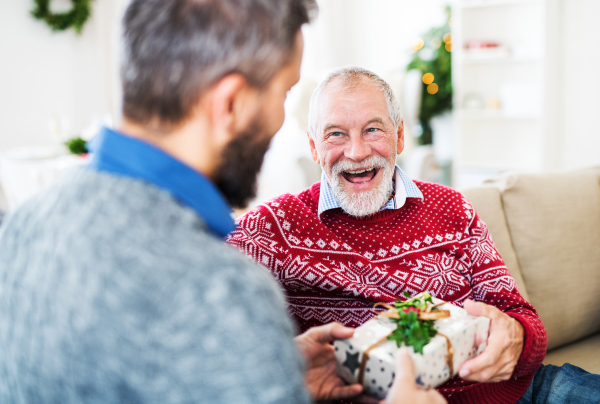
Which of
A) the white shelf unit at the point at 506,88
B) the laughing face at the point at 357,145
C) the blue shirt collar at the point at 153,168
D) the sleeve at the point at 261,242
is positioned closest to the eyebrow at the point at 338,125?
the laughing face at the point at 357,145

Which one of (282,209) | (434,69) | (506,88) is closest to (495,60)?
(506,88)

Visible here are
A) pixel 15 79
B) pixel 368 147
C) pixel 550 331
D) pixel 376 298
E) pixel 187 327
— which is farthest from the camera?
pixel 15 79

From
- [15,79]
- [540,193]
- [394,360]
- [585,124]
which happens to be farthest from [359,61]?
[394,360]

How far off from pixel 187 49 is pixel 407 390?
56 cm

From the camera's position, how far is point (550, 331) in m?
1.64

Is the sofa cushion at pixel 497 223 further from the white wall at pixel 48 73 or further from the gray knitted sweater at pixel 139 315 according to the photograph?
the white wall at pixel 48 73

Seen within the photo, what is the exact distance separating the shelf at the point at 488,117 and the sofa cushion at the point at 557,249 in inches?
100

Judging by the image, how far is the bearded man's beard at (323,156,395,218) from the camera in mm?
1352

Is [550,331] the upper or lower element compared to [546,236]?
lower

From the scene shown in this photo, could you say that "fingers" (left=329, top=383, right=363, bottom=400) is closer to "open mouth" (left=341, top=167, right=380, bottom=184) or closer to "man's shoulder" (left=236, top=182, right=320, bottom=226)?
"man's shoulder" (left=236, top=182, right=320, bottom=226)

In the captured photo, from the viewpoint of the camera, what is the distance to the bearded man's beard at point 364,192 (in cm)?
135

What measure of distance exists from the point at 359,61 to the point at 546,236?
4569mm

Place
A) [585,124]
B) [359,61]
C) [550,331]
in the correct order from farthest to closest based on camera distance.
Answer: [359,61], [585,124], [550,331]

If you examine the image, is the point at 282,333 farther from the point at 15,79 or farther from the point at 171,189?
the point at 15,79
